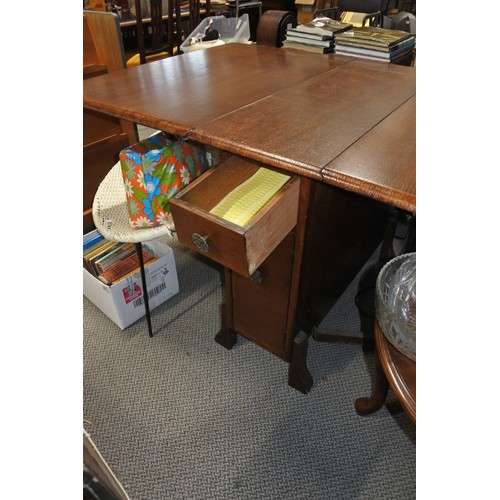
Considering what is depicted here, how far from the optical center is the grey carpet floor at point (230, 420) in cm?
99

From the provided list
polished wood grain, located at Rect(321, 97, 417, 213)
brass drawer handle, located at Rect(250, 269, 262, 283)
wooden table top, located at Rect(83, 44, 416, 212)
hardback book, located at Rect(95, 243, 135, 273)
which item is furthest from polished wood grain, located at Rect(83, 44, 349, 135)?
hardback book, located at Rect(95, 243, 135, 273)

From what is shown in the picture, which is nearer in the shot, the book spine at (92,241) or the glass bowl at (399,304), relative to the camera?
the glass bowl at (399,304)

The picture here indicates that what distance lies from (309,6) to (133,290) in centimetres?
426

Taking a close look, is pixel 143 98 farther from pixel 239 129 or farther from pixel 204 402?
pixel 204 402

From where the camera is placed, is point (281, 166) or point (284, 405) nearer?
point (281, 166)

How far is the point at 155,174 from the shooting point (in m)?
0.92

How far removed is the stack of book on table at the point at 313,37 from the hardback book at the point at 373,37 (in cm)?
4

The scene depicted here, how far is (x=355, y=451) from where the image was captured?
105 centimetres

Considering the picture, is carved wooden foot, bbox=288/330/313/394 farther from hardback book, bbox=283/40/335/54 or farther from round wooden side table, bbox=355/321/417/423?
hardback book, bbox=283/40/335/54

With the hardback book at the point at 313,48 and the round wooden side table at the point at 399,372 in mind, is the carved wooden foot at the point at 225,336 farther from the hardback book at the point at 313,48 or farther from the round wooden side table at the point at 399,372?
the hardback book at the point at 313,48

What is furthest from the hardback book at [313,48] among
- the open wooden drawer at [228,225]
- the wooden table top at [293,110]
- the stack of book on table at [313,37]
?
the open wooden drawer at [228,225]

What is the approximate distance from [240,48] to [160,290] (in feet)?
3.35

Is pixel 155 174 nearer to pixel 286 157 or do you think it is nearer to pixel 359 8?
pixel 286 157
